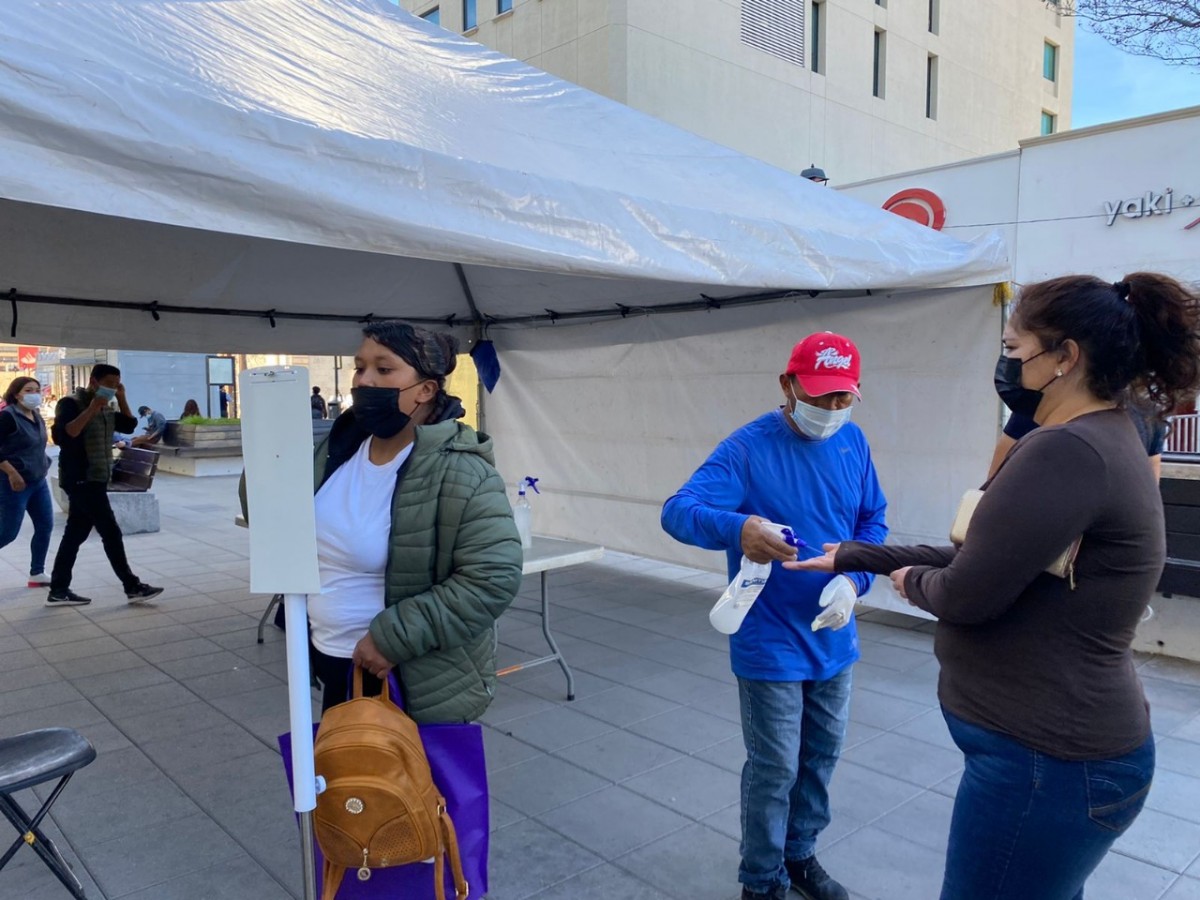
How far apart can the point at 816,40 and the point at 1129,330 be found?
21.1 meters

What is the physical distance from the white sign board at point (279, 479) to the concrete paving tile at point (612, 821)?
1.65m

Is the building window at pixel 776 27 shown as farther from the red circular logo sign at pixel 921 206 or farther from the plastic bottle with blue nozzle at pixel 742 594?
the plastic bottle with blue nozzle at pixel 742 594

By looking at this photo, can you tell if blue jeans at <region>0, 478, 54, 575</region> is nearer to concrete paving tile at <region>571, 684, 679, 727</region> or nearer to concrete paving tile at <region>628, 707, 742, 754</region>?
concrete paving tile at <region>571, 684, 679, 727</region>

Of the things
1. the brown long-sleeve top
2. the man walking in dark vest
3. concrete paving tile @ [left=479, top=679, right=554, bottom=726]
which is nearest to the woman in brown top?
the brown long-sleeve top

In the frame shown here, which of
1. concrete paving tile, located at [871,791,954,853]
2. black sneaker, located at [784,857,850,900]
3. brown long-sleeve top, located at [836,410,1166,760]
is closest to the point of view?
brown long-sleeve top, located at [836,410,1166,760]

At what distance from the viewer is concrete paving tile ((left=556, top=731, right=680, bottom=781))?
333cm

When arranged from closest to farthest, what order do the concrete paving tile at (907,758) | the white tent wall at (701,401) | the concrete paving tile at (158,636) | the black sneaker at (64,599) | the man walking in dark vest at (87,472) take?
the concrete paving tile at (907,758) < the white tent wall at (701,401) < the concrete paving tile at (158,636) < the man walking in dark vest at (87,472) < the black sneaker at (64,599)

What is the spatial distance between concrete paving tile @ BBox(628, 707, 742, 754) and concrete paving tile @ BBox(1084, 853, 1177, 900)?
1435 mm

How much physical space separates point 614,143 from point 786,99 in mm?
17140

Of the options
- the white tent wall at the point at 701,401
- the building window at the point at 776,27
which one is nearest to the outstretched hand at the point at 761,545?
the white tent wall at the point at 701,401

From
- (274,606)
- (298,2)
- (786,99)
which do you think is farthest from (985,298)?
(786,99)

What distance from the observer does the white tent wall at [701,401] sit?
466cm

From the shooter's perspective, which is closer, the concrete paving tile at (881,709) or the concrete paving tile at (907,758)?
the concrete paving tile at (907,758)

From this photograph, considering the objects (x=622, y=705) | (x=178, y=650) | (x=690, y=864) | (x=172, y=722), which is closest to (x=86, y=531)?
(x=178, y=650)
